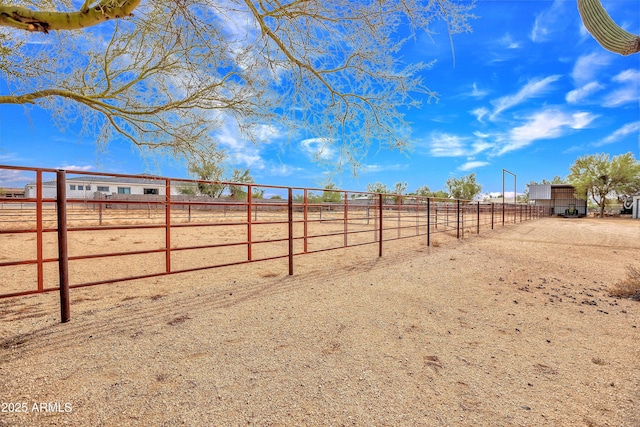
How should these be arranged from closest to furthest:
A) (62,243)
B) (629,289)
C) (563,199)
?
(62,243)
(629,289)
(563,199)

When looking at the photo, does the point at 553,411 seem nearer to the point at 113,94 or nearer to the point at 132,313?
the point at 132,313

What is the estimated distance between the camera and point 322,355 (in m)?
2.39

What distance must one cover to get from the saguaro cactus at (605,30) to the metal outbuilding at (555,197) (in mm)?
40251

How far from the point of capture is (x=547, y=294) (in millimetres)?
4152

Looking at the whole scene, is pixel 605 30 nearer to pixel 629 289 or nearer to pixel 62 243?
pixel 629 289

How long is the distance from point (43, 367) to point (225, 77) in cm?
446

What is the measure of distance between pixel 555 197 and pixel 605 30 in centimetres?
4320

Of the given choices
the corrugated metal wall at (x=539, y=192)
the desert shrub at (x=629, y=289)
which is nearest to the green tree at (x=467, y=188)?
the corrugated metal wall at (x=539, y=192)

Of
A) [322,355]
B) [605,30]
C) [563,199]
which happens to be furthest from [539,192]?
[322,355]

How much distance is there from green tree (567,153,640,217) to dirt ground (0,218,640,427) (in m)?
38.5

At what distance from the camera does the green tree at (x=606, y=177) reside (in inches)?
1229

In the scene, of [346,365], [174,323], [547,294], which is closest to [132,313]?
[174,323]

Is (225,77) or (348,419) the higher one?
(225,77)

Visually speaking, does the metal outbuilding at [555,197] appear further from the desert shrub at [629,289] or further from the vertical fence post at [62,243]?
the vertical fence post at [62,243]
